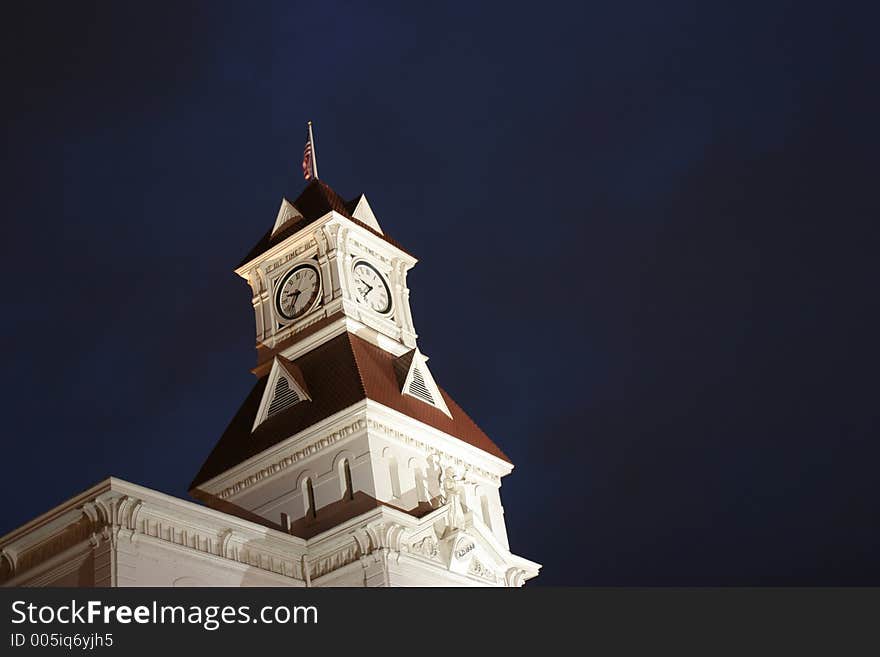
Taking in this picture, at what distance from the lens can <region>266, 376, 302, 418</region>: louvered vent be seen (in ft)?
163

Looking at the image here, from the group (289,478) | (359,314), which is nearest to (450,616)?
(289,478)

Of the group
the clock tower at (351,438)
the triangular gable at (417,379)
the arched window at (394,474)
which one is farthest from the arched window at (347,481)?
the triangular gable at (417,379)

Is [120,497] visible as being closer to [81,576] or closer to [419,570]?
[81,576]

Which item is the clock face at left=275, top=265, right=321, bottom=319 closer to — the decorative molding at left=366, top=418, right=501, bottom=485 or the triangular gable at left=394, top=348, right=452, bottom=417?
the triangular gable at left=394, top=348, right=452, bottom=417

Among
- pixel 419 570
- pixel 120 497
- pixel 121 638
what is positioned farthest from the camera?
pixel 419 570

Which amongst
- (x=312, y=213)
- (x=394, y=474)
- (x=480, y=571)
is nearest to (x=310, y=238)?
(x=312, y=213)

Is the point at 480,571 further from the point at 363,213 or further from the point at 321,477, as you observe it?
the point at 363,213

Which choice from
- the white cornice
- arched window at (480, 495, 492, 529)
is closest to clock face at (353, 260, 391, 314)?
Result: the white cornice

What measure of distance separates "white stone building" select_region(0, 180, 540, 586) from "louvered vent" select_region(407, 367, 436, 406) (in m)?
0.07

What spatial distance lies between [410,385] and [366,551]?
33.7 feet

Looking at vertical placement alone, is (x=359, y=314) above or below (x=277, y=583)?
above

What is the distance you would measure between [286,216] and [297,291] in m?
4.46

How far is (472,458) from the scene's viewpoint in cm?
5116

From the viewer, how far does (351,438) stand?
46750mm
